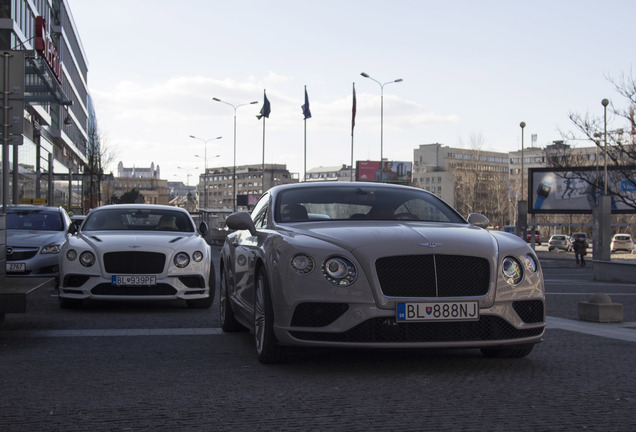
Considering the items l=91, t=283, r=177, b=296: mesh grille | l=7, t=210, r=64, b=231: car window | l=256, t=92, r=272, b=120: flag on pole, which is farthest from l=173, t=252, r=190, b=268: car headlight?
l=256, t=92, r=272, b=120: flag on pole

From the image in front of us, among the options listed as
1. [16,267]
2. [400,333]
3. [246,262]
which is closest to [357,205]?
[246,262]

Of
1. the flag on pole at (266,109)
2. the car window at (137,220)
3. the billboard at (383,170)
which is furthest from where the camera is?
the billboard at (383,170)

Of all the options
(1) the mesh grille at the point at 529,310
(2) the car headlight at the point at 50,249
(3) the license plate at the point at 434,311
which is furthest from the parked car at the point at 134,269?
(1) the mesh grille at the point at 529,310

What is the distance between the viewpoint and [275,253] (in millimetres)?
6121

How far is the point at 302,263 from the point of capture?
5820 millimetres

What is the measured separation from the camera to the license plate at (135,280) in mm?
10508

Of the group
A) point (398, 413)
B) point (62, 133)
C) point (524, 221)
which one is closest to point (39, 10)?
point (62, 133)

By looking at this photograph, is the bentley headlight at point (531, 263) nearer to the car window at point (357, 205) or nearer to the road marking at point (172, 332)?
Result: the car window at point (357, 205)

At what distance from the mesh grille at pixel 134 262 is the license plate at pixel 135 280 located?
0.09 m

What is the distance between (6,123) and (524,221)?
41.0 m

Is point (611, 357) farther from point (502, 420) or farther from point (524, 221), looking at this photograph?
point (524, 221)

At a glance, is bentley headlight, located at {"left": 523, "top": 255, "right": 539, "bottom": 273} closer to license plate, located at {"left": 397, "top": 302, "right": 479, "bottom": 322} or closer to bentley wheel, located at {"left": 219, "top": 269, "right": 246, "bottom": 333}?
license plate, located at {"left": 397, "top": 302, "right": 479, "bottom": 322}

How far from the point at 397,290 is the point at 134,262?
18.7 feet

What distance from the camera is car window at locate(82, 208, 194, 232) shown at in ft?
39.4
